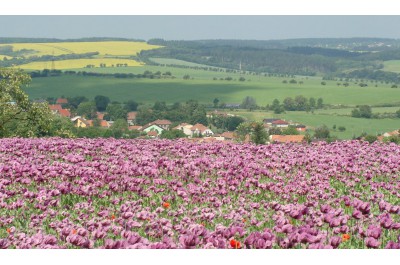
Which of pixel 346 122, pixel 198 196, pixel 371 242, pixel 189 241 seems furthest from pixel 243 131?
pixel 189 241

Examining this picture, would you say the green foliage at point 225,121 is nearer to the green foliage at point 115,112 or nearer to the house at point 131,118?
the house at point 131,118

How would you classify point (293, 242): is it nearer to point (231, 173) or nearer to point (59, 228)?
point (59, 228)

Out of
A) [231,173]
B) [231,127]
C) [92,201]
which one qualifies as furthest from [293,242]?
[231,127]

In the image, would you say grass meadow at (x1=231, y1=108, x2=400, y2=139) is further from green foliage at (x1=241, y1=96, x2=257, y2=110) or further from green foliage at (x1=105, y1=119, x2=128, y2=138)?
green foliage at (x1=105, y1=119, x2=128, y2=138)

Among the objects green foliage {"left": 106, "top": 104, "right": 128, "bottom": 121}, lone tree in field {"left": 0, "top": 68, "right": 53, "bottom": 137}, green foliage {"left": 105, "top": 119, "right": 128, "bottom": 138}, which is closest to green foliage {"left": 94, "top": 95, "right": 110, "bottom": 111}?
green foliage {"left": 106, "top": 104, "right": 128, "bottom": 121}

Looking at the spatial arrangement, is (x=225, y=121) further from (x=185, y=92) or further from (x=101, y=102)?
(x=185, y=92)
